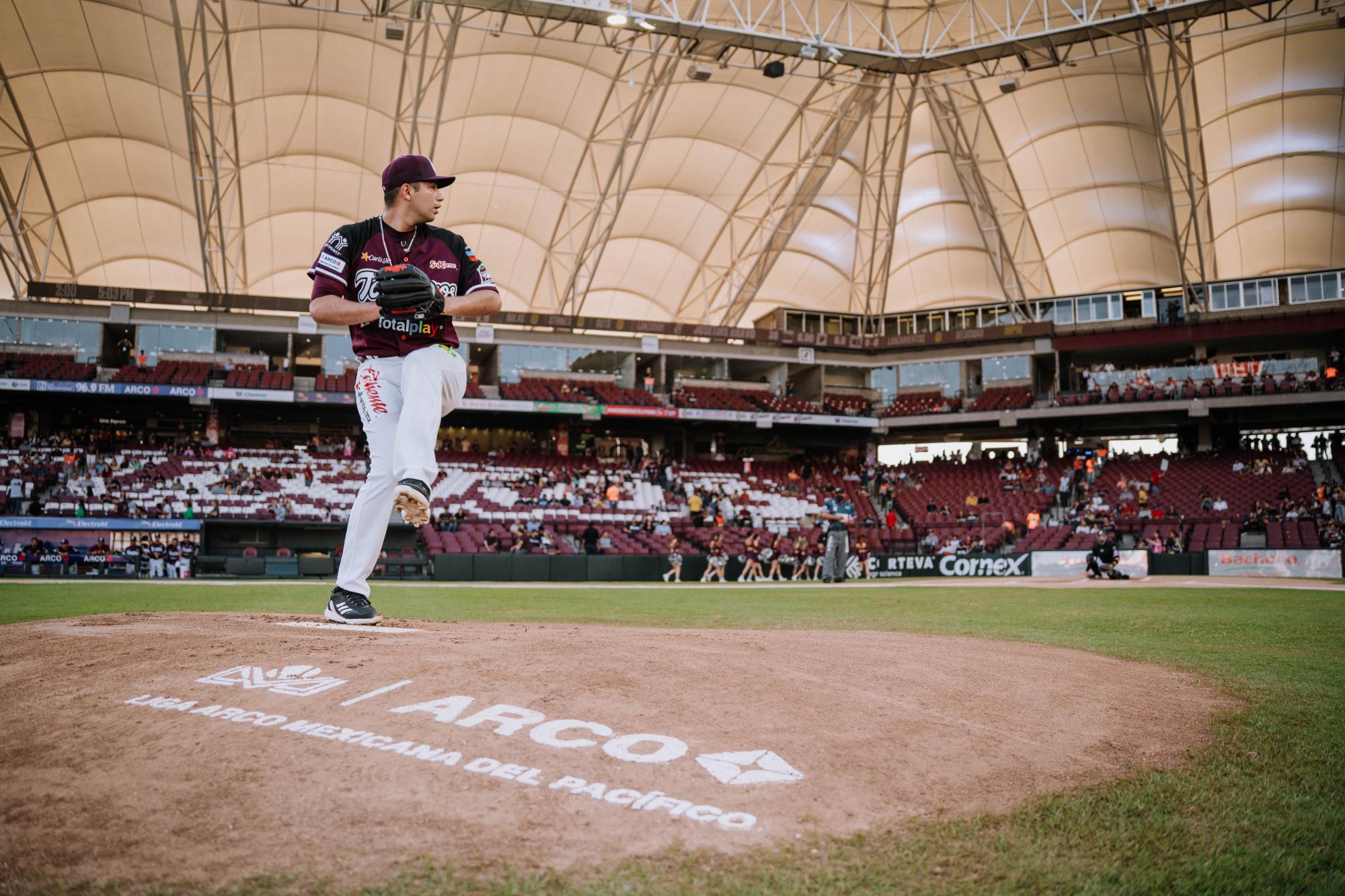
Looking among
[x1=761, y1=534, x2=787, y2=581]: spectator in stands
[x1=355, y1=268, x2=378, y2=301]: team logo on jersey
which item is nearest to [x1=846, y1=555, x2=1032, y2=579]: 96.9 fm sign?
[x1=761, y1=534, x2=787, y2=581]: spectator in stands

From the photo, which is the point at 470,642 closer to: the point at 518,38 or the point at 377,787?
the point at 377,787

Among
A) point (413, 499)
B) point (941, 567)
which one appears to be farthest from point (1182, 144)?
point (413, 499)

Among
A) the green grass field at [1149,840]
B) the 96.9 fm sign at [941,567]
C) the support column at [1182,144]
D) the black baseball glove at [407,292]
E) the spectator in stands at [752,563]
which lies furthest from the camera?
the support column at [1182,144]

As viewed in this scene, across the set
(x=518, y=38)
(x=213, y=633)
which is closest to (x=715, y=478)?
(x=518, y=38)

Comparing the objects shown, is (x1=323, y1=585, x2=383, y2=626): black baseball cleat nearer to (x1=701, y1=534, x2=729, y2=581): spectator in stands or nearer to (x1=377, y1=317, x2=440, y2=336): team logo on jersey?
(x1=377, y1=317, x2=440, y2=336): team logo on jersey

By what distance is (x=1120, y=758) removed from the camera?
321cm

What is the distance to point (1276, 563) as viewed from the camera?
2492 centimetres

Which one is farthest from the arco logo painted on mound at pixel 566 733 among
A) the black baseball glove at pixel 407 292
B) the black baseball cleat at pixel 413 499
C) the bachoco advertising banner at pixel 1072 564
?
the bachoco advertising banner at pixel 1072 564

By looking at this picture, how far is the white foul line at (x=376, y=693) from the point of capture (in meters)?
3.16

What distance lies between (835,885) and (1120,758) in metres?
1.67

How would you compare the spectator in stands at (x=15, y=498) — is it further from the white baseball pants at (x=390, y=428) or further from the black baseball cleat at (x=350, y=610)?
the white baseball pants at (x=390, y=428)

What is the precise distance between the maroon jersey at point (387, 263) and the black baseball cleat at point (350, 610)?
1434 millimetres

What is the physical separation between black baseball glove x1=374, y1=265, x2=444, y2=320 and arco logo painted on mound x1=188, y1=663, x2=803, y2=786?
2086 mm

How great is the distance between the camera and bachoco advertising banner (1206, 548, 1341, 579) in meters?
23.8
